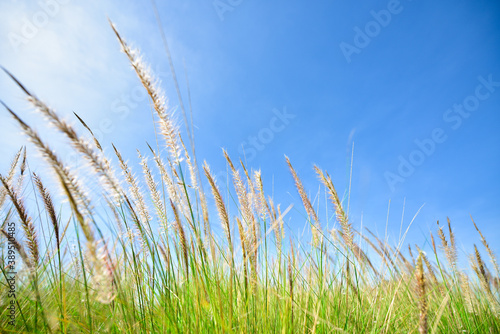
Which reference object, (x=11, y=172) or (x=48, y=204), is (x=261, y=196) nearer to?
(x=48, y=204)

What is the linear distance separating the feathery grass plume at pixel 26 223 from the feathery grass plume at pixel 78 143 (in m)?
0.67

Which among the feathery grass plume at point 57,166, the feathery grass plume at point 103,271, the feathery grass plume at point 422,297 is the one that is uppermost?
the feathery grass plume at point 57,166

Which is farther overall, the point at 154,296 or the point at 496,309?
the point at 496,309

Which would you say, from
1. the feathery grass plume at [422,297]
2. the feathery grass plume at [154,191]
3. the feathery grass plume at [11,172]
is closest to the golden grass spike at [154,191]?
the feathery grass plume at [154,191]

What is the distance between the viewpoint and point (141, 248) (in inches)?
74.6

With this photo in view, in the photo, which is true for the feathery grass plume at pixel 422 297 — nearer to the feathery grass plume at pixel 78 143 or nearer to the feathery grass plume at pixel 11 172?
the feathery grass plume at pixel 78 143

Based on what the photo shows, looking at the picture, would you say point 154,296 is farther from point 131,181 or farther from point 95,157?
point 95,157

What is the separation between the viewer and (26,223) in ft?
4.97

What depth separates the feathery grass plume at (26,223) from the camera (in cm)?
146

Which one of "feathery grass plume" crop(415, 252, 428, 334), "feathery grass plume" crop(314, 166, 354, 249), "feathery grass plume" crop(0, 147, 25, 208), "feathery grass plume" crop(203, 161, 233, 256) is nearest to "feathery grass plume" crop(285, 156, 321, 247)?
"feathery grass plume" crop(314, 166, 354, 249)

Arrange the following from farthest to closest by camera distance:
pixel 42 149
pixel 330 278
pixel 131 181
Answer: pixel 330 278
pixel 131 181
pixel 42 149

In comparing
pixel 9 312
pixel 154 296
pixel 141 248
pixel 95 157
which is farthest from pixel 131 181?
pixel 9 312

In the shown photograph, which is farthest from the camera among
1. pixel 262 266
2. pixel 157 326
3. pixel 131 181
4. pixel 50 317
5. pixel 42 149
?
pixel 262 266

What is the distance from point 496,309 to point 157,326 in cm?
314
